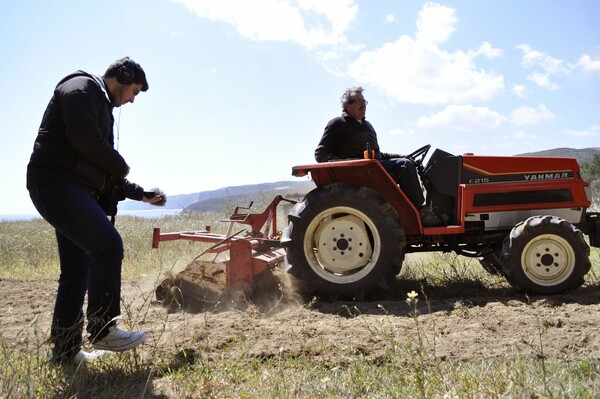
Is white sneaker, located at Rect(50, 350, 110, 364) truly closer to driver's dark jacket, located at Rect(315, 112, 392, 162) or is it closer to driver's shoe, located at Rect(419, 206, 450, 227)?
driver's dark jacket, located at Rect(315, 112, 392, 162)

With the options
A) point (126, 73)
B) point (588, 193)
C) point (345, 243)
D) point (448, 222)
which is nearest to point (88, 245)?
point (126, 73)

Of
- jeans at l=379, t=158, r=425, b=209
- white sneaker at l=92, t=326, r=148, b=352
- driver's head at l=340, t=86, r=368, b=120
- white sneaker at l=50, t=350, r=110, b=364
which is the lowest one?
white sneaker at l=50, t=350, r=110, b=364

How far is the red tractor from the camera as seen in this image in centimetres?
432

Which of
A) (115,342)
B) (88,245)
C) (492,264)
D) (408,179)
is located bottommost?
(115,342)

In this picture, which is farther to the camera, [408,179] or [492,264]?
[492,264]

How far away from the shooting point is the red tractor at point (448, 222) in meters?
4.32

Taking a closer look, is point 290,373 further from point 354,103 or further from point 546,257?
point 354,103

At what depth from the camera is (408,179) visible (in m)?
4.63

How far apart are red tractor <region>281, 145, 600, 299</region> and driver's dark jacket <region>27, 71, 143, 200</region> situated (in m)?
2.07

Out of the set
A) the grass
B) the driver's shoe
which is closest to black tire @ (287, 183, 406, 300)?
the driver's shoe

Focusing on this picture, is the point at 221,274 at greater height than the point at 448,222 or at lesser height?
lesser

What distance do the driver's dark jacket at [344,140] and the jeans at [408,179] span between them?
411 millimetres

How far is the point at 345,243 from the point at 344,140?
1186 mm

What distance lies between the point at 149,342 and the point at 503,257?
3.05m
